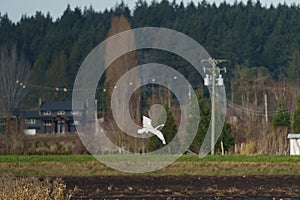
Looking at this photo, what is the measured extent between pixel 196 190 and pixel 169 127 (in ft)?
48.6

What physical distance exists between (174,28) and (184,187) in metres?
67.6

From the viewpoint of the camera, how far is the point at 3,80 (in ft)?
256

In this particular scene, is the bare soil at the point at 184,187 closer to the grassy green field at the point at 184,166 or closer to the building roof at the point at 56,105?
the grassy green field at the point at 184,166

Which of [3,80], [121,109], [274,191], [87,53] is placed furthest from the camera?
[87,53]

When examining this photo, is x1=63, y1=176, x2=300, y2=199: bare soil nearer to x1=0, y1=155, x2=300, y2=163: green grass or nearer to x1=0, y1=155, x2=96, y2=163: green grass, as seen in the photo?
x1=0, y1=155, x2=300, y2=163: green grass

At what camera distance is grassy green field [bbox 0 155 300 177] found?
101 feet

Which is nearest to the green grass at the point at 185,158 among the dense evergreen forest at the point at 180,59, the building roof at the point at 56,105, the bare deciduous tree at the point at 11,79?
the dense evergreen forest at the point at 180,59

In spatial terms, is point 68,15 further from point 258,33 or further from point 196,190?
point 196,190

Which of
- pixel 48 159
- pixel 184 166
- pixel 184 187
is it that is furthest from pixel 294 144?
pixel 184 187

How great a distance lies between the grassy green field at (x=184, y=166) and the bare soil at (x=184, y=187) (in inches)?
74.4

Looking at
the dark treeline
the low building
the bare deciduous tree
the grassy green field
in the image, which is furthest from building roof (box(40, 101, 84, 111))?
the grassy green field

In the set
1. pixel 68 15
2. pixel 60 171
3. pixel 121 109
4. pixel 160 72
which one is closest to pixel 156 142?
pixel 121 109

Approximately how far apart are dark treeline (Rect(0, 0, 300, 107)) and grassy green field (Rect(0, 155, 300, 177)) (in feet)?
142

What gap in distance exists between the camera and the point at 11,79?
260ft
